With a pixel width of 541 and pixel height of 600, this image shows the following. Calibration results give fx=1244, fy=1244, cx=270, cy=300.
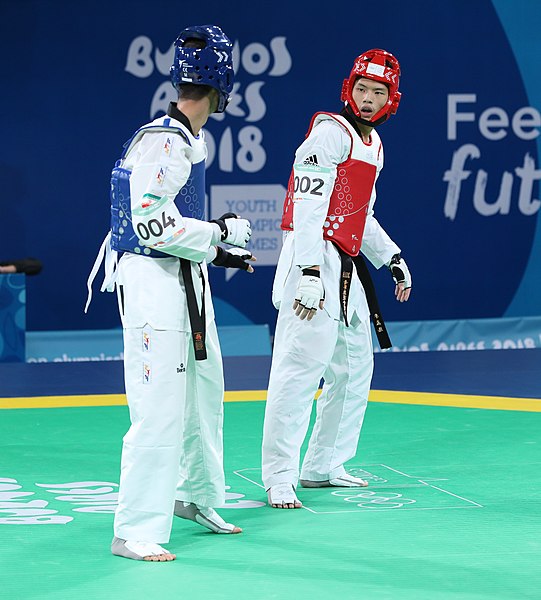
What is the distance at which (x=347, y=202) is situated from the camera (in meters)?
5.23

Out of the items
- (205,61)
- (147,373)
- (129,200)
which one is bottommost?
(147,373)

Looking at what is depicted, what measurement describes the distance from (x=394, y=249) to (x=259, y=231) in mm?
5137

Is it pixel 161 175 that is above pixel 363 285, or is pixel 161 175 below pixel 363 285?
above

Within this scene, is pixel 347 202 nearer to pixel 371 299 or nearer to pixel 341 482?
pixel 371 299

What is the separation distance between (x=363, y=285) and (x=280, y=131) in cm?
554

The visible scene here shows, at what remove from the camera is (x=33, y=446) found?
6285mm

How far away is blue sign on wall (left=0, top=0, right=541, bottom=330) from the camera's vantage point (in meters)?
10.5

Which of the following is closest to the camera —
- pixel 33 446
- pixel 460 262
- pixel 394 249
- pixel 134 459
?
pixel 134 459

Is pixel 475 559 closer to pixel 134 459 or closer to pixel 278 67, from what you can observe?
pixel 134 459

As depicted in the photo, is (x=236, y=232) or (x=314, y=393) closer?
(x=236, y=232)

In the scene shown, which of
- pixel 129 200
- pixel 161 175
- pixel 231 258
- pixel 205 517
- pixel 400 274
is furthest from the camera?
pixel 400 274

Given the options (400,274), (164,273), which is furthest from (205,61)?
(400,274)

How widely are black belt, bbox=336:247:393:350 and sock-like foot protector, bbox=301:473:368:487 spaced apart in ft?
1.95

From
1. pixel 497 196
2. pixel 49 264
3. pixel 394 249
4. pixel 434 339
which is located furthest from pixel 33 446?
pixel 497 196
